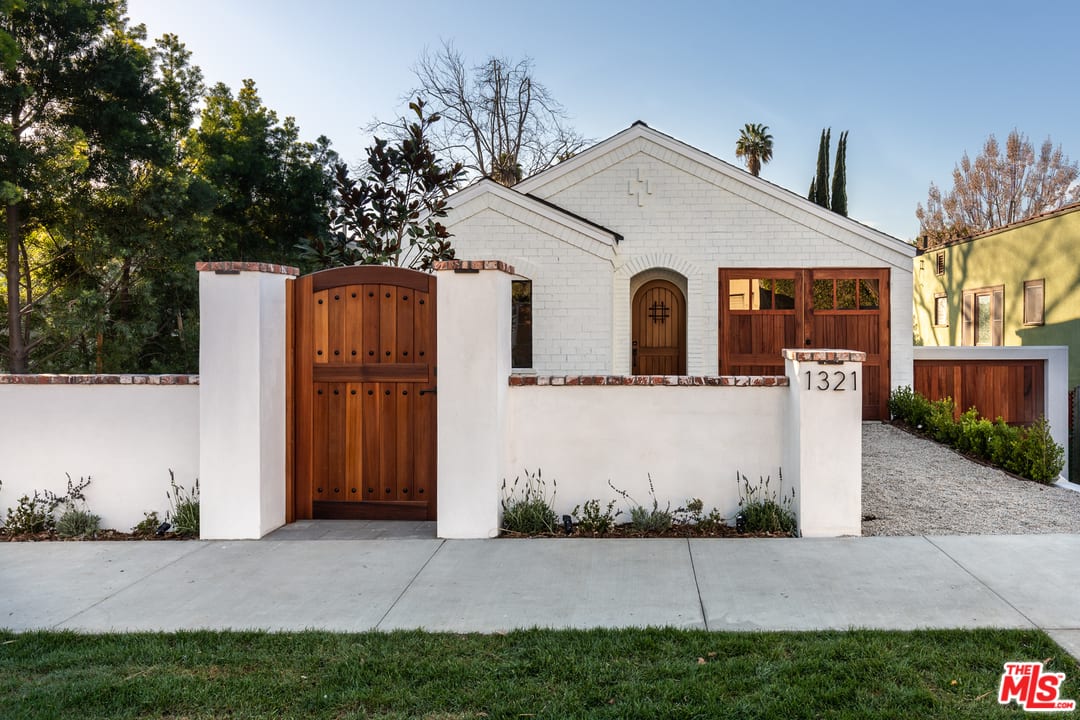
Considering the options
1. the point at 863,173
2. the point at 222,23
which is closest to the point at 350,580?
the point at 222,23

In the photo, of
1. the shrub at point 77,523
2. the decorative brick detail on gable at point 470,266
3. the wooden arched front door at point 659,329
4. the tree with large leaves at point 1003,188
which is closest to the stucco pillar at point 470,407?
the decorative brick detail on gable at point 470,266

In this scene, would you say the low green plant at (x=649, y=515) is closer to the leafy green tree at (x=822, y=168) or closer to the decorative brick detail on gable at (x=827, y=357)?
the decorative brick detail on gable at (x=827, y=357)

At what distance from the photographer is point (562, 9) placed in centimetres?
1791

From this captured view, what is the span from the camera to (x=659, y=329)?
1325 centimetres

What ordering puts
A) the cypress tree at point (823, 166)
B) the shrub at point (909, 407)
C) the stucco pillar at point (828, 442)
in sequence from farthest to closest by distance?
the cypress tree at point (823, 166) → the shrub at point (909, 407) → the stucco pillar at point (828, 442)

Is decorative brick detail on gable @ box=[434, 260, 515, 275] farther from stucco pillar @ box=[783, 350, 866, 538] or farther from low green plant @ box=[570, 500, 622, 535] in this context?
stucco pillar @ box=[783, 350, 866, 538]

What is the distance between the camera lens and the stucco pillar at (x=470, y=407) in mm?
6125

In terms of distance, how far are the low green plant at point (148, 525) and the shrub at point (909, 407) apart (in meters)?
11.1

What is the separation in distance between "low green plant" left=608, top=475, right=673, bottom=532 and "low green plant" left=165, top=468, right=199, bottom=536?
392 cm

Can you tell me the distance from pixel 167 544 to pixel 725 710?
5.06 meters

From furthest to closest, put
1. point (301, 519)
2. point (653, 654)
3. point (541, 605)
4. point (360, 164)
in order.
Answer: point (360, 164) < point (301, 519) < point (541, 605) < point (653, 654)

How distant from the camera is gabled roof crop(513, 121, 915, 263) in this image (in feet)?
41.5

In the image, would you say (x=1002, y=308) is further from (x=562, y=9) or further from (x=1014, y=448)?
(x=562, y=9)

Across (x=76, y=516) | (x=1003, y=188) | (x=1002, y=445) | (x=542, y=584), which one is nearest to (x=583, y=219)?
(x=1002, y=445)
